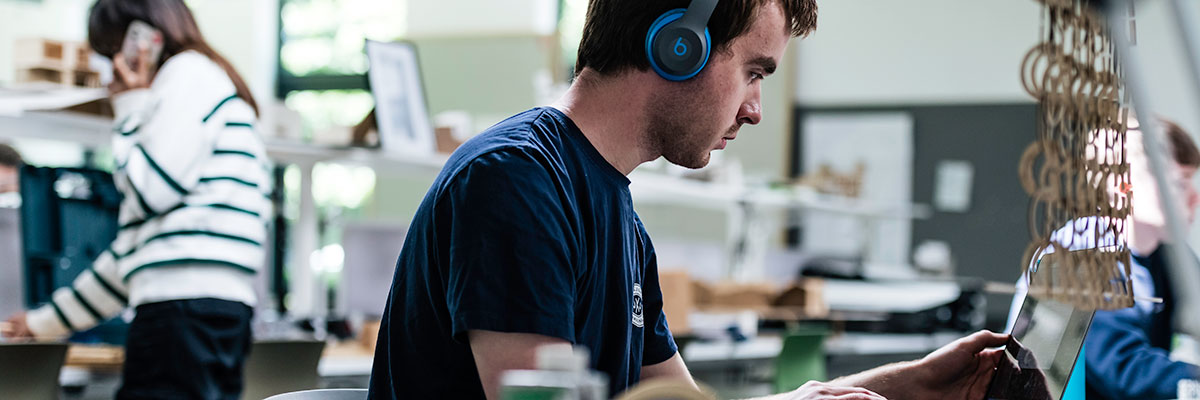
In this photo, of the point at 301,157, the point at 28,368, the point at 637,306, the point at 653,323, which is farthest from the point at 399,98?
the point at 637,306

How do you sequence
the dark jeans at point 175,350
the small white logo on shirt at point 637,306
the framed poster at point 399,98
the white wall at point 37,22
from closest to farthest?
the small white logo on shirt at point 637,306 → the dark jeans at point 175,350 → the framed poster at point 399,98 → the white wall at point 37,22

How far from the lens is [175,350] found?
1.76 metres

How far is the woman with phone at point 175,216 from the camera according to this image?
1.75m

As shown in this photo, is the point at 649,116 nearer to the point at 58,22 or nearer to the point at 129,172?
the point at 129,172

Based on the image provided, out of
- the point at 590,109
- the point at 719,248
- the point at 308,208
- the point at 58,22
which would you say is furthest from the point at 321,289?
the point at 590,109

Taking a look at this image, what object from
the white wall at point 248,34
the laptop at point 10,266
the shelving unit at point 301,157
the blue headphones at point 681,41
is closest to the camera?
the blue headphones at point 681,41

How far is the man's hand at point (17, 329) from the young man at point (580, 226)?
120 centimetres

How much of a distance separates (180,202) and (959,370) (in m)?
1.27

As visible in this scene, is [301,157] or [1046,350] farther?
[301,157]

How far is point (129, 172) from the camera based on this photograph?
69.4 inches

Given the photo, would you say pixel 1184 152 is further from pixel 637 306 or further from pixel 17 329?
pixel 17 329

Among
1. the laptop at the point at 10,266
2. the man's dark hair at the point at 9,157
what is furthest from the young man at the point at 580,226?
the man's dark hair at the point at 9,157

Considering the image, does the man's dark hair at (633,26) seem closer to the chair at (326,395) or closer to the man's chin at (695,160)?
the man's chin at (695,160)

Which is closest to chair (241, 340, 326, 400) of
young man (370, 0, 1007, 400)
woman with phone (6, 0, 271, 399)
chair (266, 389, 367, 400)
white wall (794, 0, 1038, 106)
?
woman with phone (6, 0, 271, 399)
